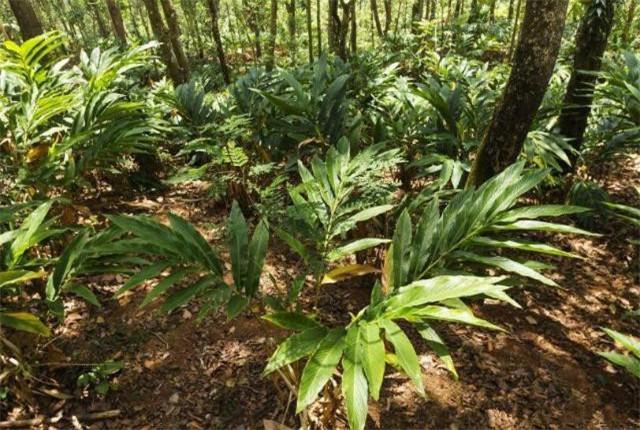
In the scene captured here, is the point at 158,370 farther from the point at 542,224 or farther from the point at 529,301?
the point at 529,301

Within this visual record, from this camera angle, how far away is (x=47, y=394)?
2277 mm

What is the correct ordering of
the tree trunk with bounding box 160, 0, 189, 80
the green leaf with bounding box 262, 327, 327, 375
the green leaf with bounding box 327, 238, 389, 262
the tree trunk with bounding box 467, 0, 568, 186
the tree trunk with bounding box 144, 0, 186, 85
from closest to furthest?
1. the green leaf with bounding box 262, 327, 327, 375
2. the green leaf with bounding box 327, 238, 389, 262
3. the tree trunk with bounding box 467, 0, 568, 186
4. the tree trunk with bounding box 144, 0, 186, 85
5. the tree trunk with bounding box 160, 0, 189, 80

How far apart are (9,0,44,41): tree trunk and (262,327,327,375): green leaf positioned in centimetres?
542

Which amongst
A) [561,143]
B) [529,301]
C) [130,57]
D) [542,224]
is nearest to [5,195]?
[130,57]

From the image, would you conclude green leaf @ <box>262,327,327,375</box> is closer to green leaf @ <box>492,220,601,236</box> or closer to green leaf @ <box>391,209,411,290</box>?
green leaf @ <box>391,209,411,290</box>

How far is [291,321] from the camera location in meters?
1.75

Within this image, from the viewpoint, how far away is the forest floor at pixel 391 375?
2.32 meters

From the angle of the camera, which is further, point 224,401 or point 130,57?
point 130,57

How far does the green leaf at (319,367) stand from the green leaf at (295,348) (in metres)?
0.04

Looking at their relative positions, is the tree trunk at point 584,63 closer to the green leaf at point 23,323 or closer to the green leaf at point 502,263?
the green leaf at point 502,263

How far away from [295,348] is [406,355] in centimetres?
42

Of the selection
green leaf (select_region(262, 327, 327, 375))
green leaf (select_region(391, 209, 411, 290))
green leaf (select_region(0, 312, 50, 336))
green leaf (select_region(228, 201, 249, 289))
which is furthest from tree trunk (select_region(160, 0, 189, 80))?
green leaf (select_region(262, 327, 327, 375))

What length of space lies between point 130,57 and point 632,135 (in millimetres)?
4446

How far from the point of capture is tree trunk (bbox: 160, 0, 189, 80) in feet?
21.2
